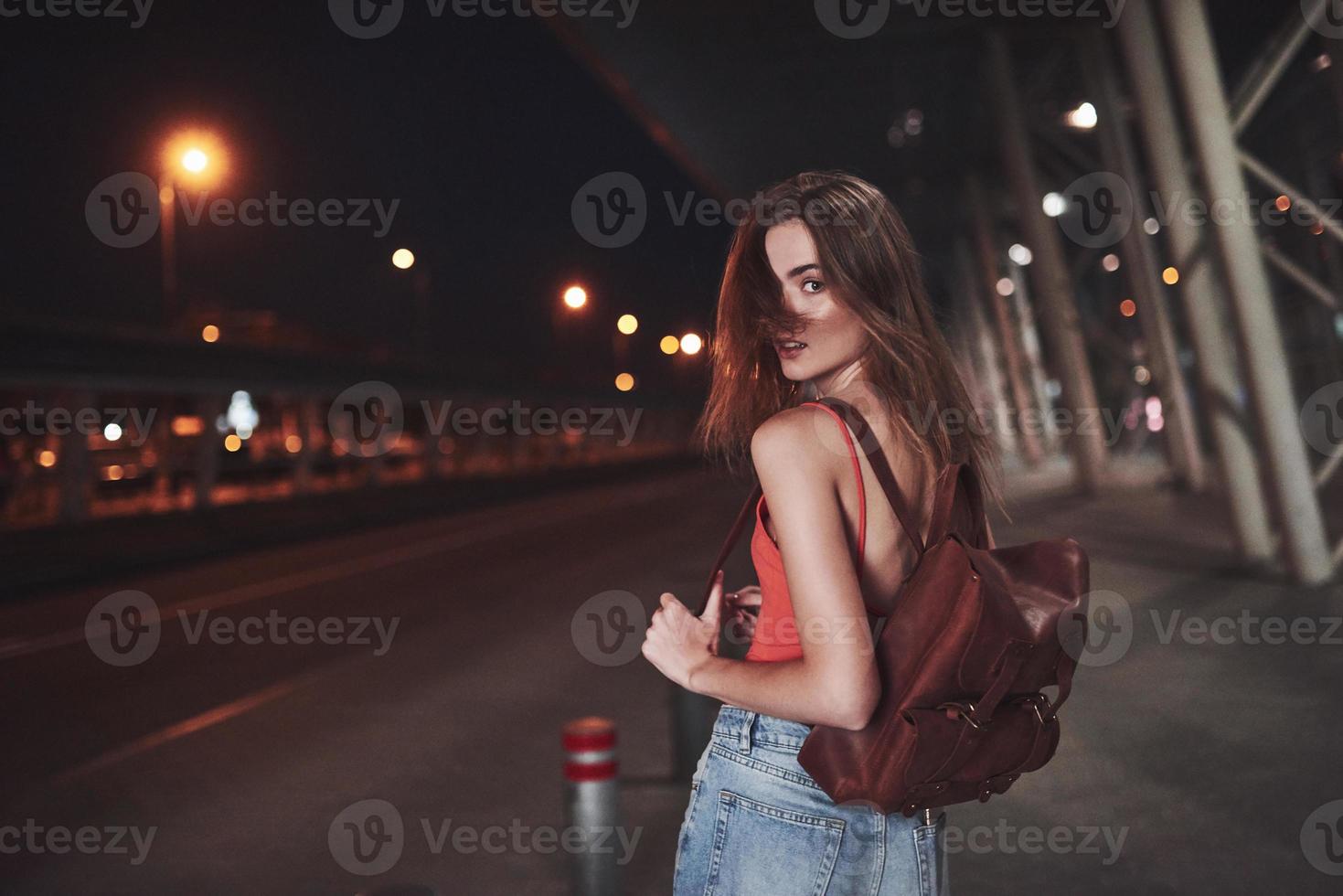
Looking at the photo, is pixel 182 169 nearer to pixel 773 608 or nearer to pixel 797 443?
pixel 773 608

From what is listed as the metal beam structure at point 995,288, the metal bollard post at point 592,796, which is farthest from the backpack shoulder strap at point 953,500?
the metal beam structure at point 995,288

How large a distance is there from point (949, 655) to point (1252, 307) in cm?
937

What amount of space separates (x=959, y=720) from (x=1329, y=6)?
9.54 m

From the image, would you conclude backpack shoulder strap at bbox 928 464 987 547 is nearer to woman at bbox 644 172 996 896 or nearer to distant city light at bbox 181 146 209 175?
woman at bbox 644 172 996 896

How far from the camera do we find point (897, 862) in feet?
6.36

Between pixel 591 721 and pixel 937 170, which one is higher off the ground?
pixel 937 170

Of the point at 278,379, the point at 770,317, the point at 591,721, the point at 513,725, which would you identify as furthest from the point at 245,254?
the point at 770,317

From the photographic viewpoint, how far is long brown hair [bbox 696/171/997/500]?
77.5 inches

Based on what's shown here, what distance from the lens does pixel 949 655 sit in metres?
1.76

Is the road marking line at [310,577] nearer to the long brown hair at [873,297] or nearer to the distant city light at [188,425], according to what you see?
the distant city light at [188,425]

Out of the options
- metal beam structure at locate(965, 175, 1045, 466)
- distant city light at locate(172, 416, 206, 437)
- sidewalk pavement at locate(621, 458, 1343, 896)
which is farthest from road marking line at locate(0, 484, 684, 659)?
metal beam structure at locate(965, 175, 1045, 466)

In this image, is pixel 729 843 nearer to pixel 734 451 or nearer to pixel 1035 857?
pixel 734 451

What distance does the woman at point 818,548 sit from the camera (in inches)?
70.0

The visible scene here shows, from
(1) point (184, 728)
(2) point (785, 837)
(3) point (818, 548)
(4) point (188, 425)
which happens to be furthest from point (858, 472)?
(4) point (188, 425)
